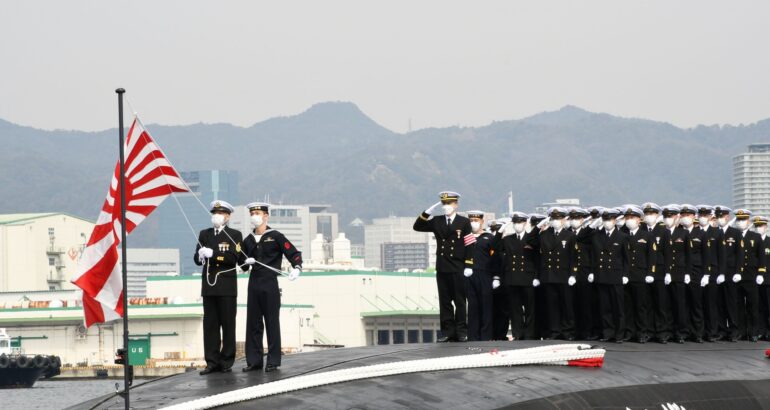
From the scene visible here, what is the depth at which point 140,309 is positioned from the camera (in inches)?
4877

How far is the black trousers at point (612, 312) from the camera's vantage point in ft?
77.1

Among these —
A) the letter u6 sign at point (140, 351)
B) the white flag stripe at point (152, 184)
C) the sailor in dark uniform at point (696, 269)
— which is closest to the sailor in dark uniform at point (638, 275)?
the sailor in dark uniform at point (696, 269)

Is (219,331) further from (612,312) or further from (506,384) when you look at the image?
(612,312)

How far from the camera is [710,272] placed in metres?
25.4

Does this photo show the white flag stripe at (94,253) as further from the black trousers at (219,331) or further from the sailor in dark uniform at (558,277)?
the sailor in dark uniform at (558,277)

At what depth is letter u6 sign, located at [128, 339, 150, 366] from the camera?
121250mm

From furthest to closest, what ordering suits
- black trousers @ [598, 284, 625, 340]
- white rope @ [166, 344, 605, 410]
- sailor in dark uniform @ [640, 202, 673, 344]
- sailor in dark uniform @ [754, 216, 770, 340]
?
sailor in dark uniform @ [754, 216, 770, 340], sailor in dark uniform @ [640, 202, 673, 344], black trousers @ [598, 284, 625, 340], white rope @ [166, 344, 605, 410]

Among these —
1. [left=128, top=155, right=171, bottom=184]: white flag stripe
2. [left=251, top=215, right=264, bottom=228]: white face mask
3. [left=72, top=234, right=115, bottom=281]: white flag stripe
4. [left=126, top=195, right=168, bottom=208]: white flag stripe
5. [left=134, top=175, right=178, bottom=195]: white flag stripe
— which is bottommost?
[left=72, top=234, right=115, bottom=281]: white flag stripe

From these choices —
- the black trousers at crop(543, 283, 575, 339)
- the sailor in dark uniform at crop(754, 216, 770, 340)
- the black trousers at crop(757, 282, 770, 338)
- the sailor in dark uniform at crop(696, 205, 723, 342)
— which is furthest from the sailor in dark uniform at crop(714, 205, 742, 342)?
the black trousers at crop(543, 283, 575, 339)

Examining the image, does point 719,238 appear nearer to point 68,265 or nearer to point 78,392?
point 78,392

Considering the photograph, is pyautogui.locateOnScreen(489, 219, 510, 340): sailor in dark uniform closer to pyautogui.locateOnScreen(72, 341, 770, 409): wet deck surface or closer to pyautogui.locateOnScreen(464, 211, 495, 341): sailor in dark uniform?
pyautogui.locateOnScreen(464, 211, 495, 341): sailor in dark uniform

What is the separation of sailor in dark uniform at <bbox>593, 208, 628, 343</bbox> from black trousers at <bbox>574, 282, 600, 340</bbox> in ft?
1.02

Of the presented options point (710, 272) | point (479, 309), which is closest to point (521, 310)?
point (479, 309)

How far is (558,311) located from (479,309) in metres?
1.37
